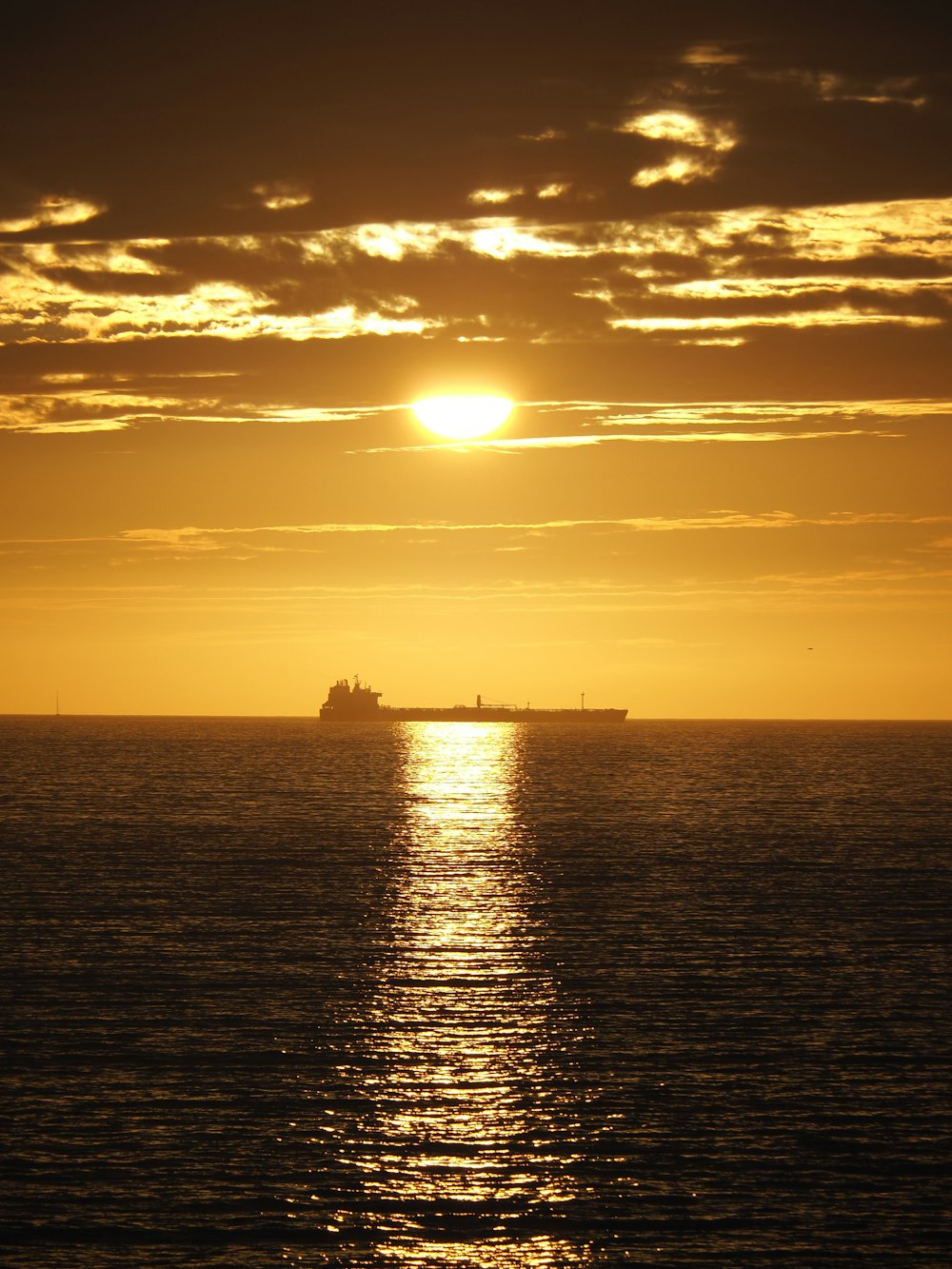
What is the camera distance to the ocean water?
34188 mm

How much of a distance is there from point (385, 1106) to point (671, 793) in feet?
507

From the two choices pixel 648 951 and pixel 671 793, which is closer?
pixel 648 951

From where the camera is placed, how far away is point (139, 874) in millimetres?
97938

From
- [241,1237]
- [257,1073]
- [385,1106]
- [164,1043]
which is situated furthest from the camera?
[164,1043]

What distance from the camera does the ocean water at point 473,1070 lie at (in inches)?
1346

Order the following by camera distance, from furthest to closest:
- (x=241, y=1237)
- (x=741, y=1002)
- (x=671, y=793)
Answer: (x=671, y=793), (x=741, y=1002), (x=241, y=1237)

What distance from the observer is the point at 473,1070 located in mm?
46750

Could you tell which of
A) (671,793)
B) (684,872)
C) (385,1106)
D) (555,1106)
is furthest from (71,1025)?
(671,793)

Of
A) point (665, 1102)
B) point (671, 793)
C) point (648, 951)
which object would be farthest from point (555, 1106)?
point (671, 793)

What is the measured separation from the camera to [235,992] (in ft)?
192

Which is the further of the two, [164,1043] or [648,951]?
[648,951]

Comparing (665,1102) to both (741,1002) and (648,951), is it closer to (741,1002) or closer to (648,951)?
Result: (741,1002)

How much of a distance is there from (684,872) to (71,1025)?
59141mm

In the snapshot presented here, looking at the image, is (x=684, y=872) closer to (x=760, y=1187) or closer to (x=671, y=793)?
(x=760, y=1187)
